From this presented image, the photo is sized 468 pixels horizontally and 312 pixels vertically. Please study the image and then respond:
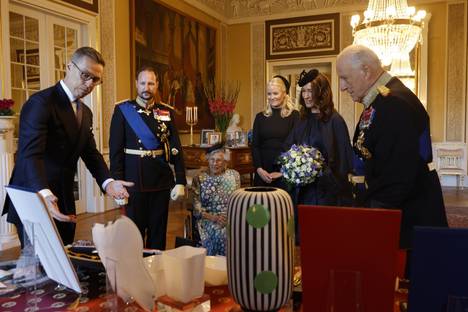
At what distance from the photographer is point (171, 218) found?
215 inches

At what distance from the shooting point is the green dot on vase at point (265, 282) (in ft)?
2.81

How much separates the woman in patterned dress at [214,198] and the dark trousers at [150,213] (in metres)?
0.26

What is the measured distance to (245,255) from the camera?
858 millimetres

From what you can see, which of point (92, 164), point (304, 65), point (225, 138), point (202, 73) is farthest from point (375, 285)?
point (304, 65)

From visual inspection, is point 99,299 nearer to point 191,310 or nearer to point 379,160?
point 191,310

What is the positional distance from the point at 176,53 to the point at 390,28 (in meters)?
3.68

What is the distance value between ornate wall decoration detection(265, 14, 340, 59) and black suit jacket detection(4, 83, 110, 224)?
7264mm

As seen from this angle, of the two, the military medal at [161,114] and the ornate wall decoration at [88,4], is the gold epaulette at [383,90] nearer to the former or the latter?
the military medal at [161,114]

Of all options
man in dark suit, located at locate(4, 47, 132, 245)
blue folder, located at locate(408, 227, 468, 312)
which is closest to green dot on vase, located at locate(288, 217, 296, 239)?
blue folder, located at locate(408, 227, 468, 312)

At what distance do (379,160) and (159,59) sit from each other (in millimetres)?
5698

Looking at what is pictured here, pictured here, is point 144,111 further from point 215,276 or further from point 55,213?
point 215,276

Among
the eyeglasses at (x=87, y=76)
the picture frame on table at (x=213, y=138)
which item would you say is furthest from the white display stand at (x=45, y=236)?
the picture frame on table at (x=213, y=138)

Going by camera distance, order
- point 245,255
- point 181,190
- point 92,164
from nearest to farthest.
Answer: point 245,255 → point 92,164 → point 181,190

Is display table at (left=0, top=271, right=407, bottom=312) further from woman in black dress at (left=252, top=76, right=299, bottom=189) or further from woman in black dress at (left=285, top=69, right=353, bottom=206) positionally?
woman in black dress at (left=252, top=76, right=299, bottom=189)
